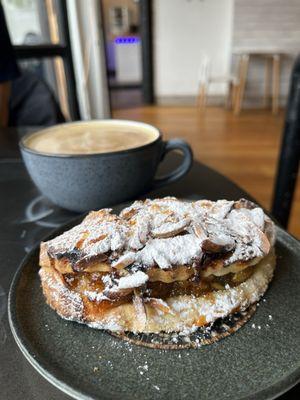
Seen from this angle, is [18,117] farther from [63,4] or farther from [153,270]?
[153,270]

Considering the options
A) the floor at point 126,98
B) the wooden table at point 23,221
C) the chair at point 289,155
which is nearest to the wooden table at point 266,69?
the floor at point 126,98

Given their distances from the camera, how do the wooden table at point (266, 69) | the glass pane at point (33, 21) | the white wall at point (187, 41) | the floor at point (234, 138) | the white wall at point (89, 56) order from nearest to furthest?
1. the glass pane at point (33, 21)
2. the floor at point (234, 138)
3. the white wall at point (89, 56)
4. the wooden table at point (266, 69)
5. the white wall at point (187, 41)

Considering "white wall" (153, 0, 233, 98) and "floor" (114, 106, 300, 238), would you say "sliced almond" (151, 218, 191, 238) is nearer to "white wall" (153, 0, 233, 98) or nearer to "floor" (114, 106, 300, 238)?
"floor" (114, 106, 300, 238)

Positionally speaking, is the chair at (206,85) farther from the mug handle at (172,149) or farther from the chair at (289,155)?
the mug handle at (172,149)

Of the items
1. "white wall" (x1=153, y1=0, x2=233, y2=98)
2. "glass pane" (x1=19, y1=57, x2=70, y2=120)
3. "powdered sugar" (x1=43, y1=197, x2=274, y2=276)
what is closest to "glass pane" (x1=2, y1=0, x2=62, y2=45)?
"glass pane" (x1=19, y1=57, x2=70, y2=120)

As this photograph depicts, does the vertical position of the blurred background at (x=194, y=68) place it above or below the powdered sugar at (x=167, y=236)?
below

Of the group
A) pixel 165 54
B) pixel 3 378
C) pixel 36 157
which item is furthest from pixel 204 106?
pixel 3 378

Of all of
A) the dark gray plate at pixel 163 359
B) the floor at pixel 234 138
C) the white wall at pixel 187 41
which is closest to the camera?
the dark gray plate at pixel 163 359

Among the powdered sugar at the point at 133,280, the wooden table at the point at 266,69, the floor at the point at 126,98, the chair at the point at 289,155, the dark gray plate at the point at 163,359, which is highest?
the powdered sugar at the point at 133,280
